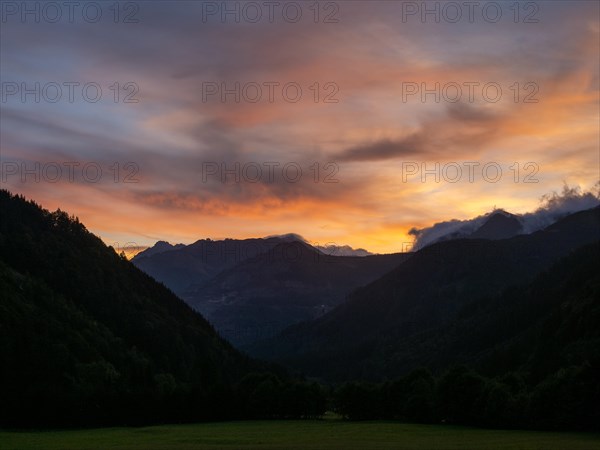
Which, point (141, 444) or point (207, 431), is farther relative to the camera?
point (207, 431)

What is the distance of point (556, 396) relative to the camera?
15500cm

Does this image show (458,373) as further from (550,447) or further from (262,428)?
(550,447)

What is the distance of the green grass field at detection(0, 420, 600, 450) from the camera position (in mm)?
117500

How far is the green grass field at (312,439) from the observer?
117500 mm

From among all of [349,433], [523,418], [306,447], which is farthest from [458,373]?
[306,447]

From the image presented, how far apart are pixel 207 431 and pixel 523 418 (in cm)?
7323

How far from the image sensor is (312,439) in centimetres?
13538

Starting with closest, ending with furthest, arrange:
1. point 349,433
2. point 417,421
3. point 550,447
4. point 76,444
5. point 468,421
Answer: point 550,447, point 76,444, point 349,433, point 468,421, point 417,421

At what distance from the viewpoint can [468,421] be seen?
179250 millimetres

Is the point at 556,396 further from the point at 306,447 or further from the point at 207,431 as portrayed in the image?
the point at 207,431

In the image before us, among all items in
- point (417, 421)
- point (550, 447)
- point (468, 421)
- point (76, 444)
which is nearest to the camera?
point (550, 447)

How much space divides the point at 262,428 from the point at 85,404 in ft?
170

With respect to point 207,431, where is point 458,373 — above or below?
above

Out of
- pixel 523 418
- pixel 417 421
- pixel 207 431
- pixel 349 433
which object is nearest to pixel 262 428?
pixel 207 431
